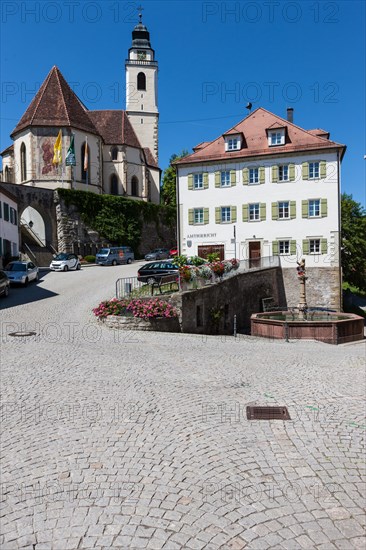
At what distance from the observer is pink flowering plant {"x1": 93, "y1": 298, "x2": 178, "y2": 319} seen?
15.7 metres

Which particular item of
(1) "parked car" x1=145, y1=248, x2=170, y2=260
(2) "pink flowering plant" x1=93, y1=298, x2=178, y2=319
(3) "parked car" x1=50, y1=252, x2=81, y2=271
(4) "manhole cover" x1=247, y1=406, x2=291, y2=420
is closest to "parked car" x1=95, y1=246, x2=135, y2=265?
(1) "parked car" x1=145, y1=248, x2=170, y2=260

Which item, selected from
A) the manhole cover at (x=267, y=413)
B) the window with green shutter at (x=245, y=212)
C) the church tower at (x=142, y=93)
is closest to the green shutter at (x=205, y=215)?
the window with green shutter at (x=245, y=212)

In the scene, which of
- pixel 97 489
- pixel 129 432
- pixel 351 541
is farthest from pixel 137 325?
pixel 351 541

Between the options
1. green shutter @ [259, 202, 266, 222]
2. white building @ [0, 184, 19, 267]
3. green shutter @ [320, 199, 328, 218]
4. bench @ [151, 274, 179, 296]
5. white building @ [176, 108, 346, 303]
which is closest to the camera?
bench @ [151, 274, 179, 296]

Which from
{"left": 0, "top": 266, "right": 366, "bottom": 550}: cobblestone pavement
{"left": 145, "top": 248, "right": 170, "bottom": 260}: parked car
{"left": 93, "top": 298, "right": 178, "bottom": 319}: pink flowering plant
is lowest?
{"left": 0, "top": 266, "right": 366, "bottom": 550}: cobblestone pavement

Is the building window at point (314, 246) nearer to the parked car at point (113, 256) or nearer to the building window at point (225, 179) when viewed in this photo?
the building window at point (225, 179)

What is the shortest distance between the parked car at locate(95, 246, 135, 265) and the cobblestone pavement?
2874cm

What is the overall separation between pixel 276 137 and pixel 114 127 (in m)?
28.8

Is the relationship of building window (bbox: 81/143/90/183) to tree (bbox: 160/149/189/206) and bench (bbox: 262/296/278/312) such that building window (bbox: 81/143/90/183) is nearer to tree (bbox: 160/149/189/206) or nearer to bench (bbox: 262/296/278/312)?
tree (bbox: 160/149/189/206)

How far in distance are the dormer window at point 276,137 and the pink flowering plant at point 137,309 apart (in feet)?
68.6

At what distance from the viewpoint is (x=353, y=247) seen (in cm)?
3472

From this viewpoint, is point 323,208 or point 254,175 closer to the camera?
point 323,208

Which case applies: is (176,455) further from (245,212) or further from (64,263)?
(64,263)

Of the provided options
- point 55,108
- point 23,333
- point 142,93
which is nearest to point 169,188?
point 142,93
